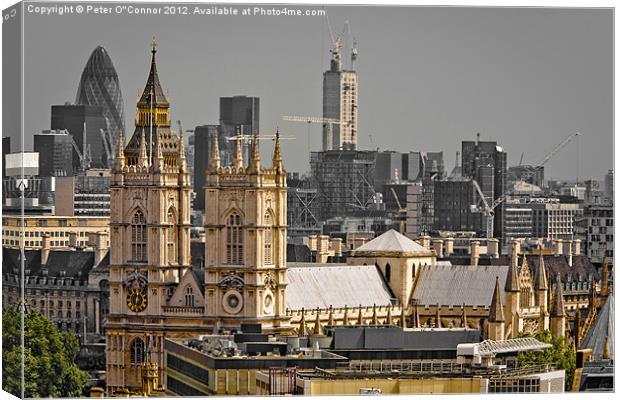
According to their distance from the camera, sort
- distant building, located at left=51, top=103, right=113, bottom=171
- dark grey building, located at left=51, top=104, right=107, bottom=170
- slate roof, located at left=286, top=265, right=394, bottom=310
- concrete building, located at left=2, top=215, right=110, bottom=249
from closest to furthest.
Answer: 1. concrete building, located at left=2, top=215, right=110, bottom=249
2. slate roof, located at left=286, top=265, right=394, bottom=310
3. dark grey building, located at left=51, top=104, right=107, bottom=170
4. distant building, located at left=51, top=103, right=113, bottom=171

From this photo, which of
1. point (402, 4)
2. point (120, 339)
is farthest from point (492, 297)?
point (402, 4)

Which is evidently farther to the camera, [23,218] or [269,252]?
[269,252]

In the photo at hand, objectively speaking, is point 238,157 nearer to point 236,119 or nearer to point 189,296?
point 236,119

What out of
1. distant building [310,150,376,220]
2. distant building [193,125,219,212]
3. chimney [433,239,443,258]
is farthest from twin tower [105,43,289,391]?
chimney [433,239,443,258]

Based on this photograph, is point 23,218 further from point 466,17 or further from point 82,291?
point 82,291

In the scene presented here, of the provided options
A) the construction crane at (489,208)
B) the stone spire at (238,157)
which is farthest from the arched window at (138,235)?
the construction crane at (489,208)

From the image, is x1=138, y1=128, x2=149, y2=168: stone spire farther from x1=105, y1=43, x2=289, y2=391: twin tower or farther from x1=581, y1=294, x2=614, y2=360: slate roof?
x1=581, y1=294, x2=614, y2=360: slate roof

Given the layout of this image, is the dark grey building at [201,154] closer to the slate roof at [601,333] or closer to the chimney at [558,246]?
the slate roof at [601,333]
